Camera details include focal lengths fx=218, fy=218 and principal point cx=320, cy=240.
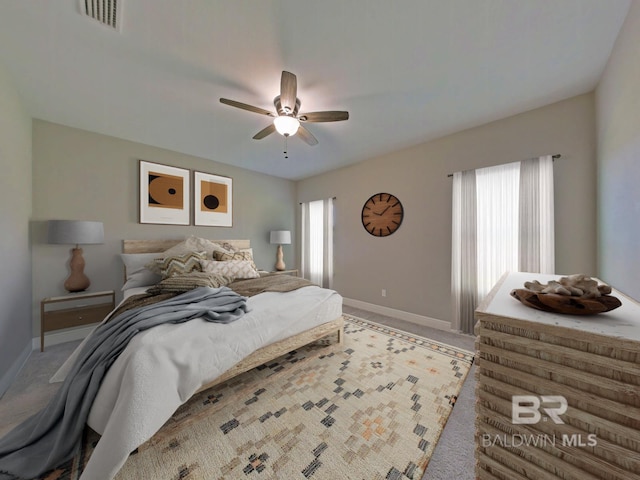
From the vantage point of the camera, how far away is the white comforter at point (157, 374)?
1.02 m

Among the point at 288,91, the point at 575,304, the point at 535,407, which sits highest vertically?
the point at 288,91

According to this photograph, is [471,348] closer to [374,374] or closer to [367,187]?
[374,374]

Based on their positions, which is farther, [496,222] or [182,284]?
[496,222]

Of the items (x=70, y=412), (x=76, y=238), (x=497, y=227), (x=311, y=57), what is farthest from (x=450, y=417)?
(x=76, y=238)

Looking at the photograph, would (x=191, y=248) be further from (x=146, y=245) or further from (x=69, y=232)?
(x=69, y=232)

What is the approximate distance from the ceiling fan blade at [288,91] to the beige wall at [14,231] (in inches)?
89.7

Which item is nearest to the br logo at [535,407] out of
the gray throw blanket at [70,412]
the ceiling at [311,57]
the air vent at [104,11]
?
the gray throw blanket at [70,412]

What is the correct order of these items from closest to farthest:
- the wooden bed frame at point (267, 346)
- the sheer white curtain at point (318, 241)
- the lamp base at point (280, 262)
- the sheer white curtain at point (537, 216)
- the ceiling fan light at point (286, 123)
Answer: the wooden bed frame at point (267, 346) → the ceiling fan light at point (286, 123) → the sheer white curtain at point (537, 216) → the sheer white curtain at point (318, 241) → the lamp base at point (280, 262)

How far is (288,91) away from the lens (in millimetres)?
1745

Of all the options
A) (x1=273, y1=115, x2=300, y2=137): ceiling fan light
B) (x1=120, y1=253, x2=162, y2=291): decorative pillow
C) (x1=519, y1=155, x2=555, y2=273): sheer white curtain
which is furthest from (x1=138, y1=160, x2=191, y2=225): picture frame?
(x1=519, y1=155, x2=555, y2=273): sheer white curtain

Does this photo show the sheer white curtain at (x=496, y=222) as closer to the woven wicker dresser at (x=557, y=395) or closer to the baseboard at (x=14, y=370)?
the woven wicker dresser at (x=557, y=395)

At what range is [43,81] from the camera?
193cm

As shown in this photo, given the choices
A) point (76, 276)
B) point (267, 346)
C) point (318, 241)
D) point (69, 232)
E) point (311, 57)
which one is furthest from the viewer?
point (318, 241)

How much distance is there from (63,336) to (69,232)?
130 cm
